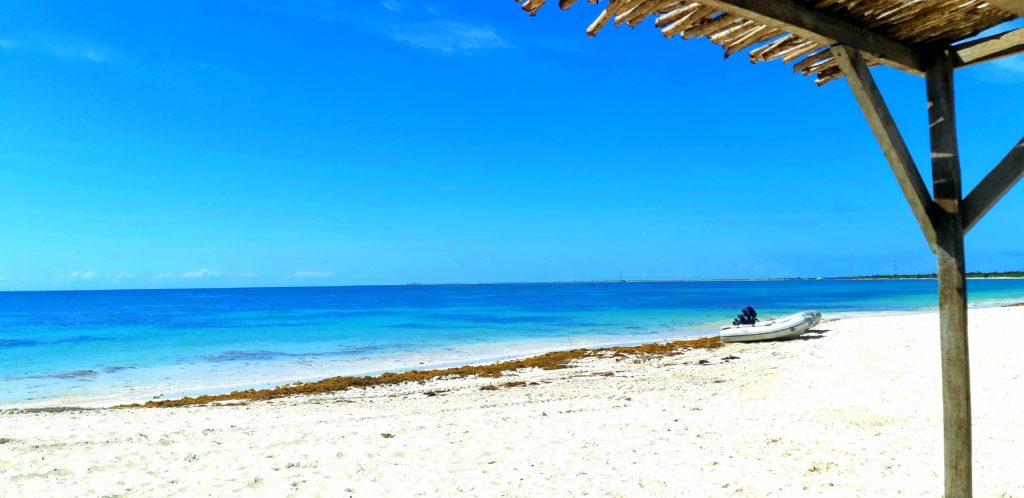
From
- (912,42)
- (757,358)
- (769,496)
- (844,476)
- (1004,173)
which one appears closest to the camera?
(1004,173)

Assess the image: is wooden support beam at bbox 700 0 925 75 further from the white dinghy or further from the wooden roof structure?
the white dinghy

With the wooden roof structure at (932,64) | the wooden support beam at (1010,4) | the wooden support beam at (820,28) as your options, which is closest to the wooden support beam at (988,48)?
the wooden roof structure at (932,64)

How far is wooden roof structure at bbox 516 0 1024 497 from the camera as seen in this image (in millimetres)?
2627

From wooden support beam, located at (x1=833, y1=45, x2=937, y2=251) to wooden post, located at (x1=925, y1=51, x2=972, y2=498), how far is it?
60 mm

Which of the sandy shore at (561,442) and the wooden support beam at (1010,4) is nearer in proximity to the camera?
the wooden support beam at (1010,4)

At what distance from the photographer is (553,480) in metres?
4.88

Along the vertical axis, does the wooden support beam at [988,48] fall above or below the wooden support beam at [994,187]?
above

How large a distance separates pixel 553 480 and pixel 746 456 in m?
1.79

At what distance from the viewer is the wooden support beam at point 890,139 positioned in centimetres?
271

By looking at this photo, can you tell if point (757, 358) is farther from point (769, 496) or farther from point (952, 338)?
point (952, 338)

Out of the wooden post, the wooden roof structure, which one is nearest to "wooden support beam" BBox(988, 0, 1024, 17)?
the wooden roof structure

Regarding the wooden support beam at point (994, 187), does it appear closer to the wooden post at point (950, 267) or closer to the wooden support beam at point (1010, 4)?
the wooden post at point (950, 267)

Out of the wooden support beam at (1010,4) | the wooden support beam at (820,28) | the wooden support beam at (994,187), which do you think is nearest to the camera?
the wooden support beam at (1010,4)

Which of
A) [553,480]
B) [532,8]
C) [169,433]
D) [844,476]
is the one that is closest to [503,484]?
[553,480]
